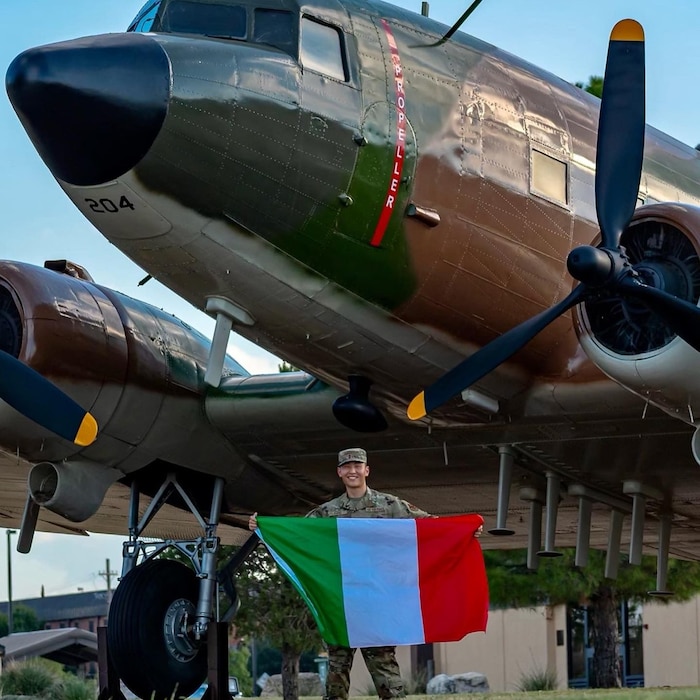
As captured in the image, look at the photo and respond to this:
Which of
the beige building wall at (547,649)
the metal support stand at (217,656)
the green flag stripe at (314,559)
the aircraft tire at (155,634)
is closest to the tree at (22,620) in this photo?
the beige building wall at (547,649)

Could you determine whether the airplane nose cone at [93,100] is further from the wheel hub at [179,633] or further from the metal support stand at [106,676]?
the metal support stand at [106,676]

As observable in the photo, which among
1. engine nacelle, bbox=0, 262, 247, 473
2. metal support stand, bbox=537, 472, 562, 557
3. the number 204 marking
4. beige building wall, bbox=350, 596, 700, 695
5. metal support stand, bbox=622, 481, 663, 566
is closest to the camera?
the number 204 marking

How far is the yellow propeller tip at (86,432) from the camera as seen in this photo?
10828 mm

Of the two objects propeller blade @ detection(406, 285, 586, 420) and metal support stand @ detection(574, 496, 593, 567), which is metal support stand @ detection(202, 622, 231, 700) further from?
metal support stand @ detection(574, 496, 593, 567)

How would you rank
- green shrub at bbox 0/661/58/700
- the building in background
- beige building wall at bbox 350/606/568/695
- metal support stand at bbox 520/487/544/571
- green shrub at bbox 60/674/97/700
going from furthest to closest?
the building in background → beige building wall at bbox 350/606/568/695 → green shrub at bbox 0/661/58/700 → green shrub at bbox 60/674/97/700 → metal support stand at bbox 520/487/544/571

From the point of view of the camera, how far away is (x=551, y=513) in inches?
462

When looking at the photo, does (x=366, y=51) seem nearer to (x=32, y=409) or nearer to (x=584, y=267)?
(x=584, y=267)

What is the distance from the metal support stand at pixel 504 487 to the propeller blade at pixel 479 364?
157cm

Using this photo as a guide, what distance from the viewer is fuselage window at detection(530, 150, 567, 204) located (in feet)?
34.6

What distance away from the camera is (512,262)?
33.8 feet

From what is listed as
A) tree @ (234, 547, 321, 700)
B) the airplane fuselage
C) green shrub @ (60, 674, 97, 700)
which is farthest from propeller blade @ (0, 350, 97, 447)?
tree @ (234, 547, 321, 700)

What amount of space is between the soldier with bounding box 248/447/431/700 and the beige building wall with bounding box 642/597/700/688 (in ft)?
97.1

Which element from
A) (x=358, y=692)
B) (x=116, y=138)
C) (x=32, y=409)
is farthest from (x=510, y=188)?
(x=358, y=692)

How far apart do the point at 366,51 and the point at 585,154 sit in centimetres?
240
